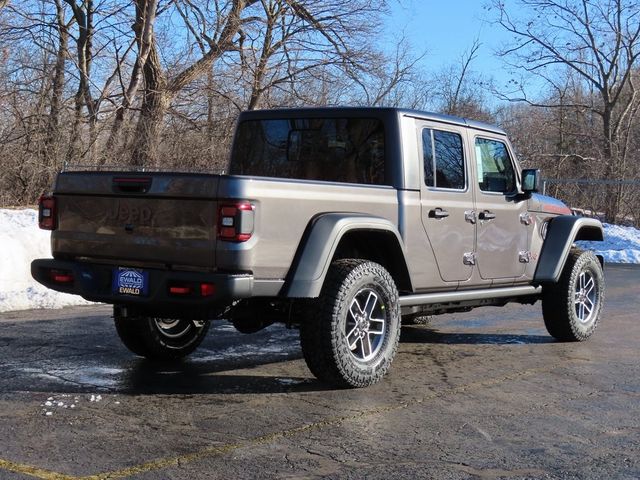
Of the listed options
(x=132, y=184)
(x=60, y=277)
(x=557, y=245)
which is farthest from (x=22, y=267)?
(x=557, y=245)

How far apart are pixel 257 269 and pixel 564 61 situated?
30.5 meters

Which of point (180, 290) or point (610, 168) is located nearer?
point (180, 290)

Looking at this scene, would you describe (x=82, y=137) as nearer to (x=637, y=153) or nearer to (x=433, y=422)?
(x=433, y=422)

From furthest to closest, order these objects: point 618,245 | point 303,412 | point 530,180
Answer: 1. point 618,245
2. point 530,180
3. point 303,412

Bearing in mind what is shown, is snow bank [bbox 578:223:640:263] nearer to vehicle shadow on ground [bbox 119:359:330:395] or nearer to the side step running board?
the side step running board

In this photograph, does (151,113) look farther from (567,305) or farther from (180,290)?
(180,290)

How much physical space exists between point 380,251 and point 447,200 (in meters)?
0.81

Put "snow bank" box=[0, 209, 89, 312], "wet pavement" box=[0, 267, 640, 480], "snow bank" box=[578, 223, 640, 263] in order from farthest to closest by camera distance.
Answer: "snow bank" box=[578, 223, 640, 263] < "snow bank" box=[0, 209, 89, 312] < "wet pavement" box=[0, 267, 640, 480]

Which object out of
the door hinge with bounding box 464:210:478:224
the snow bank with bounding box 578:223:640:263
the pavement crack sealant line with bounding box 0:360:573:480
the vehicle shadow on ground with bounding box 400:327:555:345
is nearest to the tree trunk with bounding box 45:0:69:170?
the snow bank with bounding box 578:223:640:263

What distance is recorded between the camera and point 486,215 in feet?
23.2

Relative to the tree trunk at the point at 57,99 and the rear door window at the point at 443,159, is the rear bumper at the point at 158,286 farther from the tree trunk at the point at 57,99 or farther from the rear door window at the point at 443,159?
the tree trunk at the point at 57,99

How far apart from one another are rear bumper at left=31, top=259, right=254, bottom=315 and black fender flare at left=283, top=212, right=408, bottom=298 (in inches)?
14.1

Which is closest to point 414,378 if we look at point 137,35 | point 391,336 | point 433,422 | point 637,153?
point 391,336

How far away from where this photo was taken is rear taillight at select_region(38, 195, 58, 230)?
232 inches
